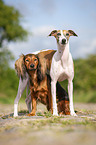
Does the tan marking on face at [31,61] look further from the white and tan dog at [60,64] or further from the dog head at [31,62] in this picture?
the white and tan dog at [60,64]

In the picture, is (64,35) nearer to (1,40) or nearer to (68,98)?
(68,98)

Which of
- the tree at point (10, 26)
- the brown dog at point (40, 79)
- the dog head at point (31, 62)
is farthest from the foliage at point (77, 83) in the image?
the dog head at point (31, 62)

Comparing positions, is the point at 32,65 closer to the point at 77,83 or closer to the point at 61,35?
the point at 61,35

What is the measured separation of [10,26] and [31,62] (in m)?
18.7

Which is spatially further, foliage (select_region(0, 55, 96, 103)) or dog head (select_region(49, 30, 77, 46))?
foliage (select_region(0, 55, 96, 103))

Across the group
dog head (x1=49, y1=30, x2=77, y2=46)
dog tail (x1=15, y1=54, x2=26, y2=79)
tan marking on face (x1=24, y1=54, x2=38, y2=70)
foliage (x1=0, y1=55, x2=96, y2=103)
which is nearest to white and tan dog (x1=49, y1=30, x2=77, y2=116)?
dog head (x1=49, y1=30, x2=77, y2=46)

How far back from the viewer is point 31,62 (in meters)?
5.55

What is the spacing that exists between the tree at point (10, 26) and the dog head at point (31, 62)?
1786 cm

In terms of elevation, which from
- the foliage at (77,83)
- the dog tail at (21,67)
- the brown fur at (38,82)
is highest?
the foliage at (77,83)

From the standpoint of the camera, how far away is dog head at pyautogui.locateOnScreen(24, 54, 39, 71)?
217 inches

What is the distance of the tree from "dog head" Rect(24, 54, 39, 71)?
1786cm

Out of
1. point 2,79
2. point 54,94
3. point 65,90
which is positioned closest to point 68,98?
point 65,90

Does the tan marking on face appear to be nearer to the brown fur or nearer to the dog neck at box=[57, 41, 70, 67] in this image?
the brown fur

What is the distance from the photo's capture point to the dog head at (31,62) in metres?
5.50
